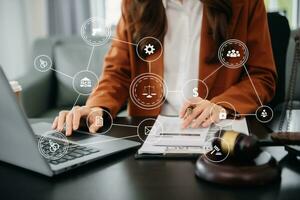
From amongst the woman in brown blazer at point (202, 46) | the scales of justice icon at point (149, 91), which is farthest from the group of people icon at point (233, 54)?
the scales of justice icon at point (149, 91)

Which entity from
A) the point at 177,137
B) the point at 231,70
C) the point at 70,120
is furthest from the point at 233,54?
the point at 70,120

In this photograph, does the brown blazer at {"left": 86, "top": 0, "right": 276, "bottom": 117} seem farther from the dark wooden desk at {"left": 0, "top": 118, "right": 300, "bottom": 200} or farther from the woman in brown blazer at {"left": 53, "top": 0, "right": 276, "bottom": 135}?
the dark wooden desk at {"left": 0, "top": 118, "right": 300, "bottom": 200}

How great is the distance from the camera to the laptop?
46 centimetres

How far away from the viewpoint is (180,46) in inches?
26.7

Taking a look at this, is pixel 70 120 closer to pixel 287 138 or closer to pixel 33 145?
pixel 33 145

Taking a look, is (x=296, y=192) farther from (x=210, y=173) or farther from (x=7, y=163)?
(x=7, y=163)

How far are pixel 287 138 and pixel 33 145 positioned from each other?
0.29 m

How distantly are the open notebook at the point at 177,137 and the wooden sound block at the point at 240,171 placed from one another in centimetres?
8

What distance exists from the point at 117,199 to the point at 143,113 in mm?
298

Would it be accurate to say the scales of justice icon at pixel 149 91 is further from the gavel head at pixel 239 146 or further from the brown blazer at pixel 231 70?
the gavel head at pixel 239 146

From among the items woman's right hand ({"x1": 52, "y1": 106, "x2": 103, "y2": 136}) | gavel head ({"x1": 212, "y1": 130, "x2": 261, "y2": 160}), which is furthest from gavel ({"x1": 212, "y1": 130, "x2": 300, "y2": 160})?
woman's right hand ({"x1": 52, "y1": 106, "x2": 103, "y2": 136})

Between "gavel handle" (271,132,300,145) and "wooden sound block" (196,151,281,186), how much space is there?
2.5 inches

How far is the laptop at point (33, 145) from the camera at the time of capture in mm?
463

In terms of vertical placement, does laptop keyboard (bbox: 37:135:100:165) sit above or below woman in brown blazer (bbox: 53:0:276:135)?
below
